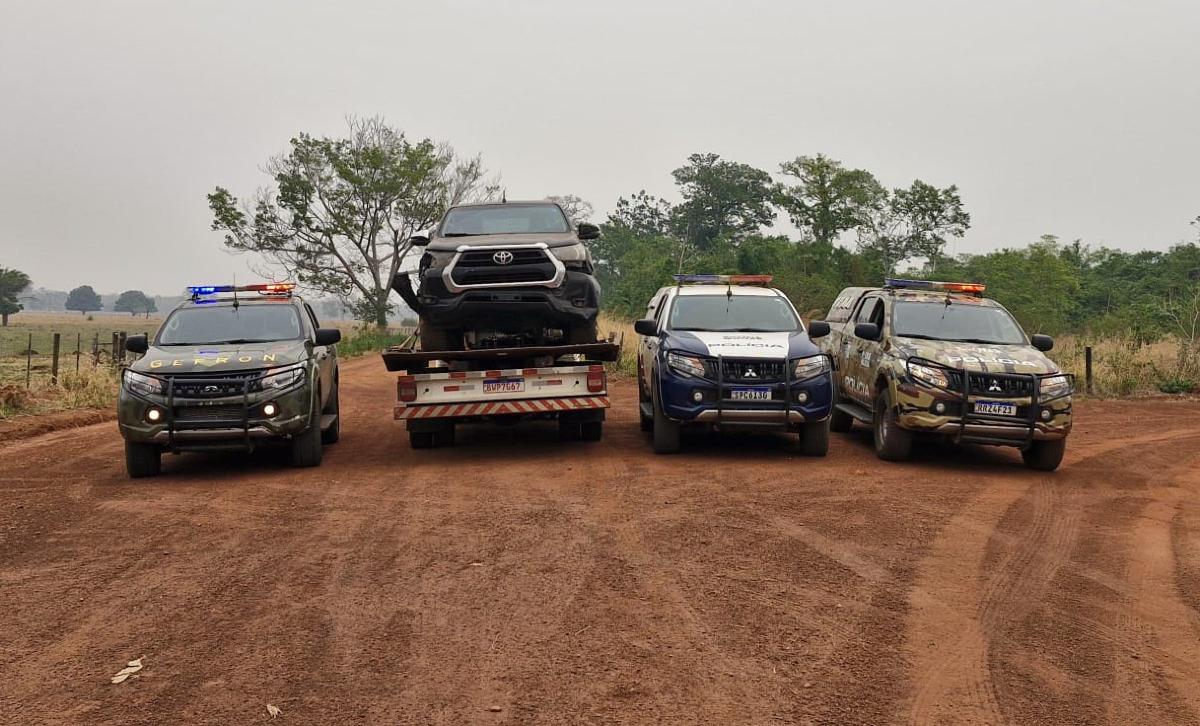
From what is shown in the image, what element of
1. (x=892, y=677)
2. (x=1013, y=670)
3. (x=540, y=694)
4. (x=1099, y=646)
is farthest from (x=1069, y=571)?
Answer: (x=540, y=694)

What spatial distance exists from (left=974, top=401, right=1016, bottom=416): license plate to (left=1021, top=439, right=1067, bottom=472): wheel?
0.63 metres

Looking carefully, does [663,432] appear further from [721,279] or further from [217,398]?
[217,398]

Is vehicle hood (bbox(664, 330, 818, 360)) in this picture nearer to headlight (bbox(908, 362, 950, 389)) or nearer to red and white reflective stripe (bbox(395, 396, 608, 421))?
headlight (bbox(908, 362, 950, 389))

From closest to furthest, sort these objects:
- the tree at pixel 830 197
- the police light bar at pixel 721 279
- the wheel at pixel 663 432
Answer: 1. the wheel at pixel 663 432
2. the police light bar at pixel 721 279
3. the tree at pixel 830 197

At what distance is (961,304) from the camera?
12094 mm

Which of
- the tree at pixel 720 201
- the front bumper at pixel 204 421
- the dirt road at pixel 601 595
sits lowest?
the dirt road at pixel 601 595

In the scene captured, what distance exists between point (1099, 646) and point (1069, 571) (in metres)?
1.56

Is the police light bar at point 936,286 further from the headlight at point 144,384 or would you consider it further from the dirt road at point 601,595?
the headlight at point 144,384

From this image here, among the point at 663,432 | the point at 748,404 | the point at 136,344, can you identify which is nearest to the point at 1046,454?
the point at 748,404

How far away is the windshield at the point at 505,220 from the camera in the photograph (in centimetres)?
1160

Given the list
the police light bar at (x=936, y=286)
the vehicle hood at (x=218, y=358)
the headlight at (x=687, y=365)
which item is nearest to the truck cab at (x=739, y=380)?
the headlight at (x=687, y=365)

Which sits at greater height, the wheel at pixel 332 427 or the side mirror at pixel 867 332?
the side mirror at pixel 867 332

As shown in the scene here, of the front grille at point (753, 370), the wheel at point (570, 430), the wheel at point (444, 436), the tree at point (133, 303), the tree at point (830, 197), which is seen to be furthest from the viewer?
the tree at point (133, 303)

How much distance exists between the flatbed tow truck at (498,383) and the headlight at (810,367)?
194cm
